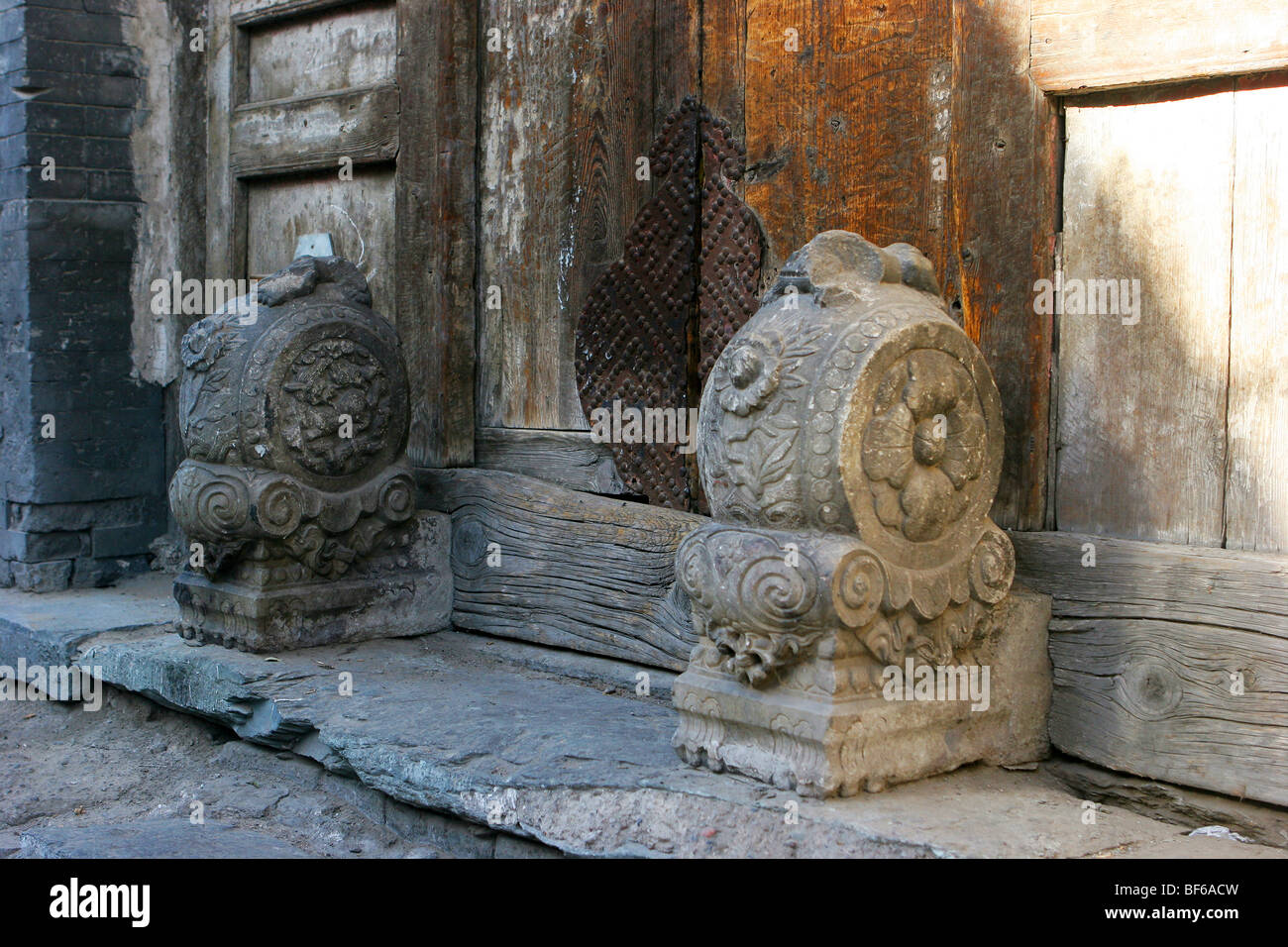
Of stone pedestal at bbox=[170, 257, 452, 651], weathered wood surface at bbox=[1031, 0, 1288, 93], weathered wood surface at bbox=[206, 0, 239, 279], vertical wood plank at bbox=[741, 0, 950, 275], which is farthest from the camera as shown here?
weathered wood surface at bbox=[206, 0, 239, 279]

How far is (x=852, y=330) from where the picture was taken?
283 cm

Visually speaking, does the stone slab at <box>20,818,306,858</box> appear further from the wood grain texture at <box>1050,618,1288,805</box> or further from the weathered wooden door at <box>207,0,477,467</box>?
the wood grain texture at <box>1050,618,1288,805</box>

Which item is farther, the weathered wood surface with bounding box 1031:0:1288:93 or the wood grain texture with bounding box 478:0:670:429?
the wood grain texture with bounding box 478:0:670:429

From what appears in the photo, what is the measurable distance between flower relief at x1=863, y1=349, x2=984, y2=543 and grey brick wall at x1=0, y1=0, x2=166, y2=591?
3997mm

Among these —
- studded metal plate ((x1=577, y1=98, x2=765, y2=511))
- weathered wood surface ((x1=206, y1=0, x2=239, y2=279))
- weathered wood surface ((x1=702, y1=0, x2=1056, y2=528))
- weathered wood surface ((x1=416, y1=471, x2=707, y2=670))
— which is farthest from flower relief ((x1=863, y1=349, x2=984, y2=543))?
weathered wood surface ((x1=206, y1=0, x2=239, y2=279))

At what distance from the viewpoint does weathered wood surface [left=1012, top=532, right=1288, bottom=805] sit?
2805mm

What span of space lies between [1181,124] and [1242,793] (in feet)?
4.76

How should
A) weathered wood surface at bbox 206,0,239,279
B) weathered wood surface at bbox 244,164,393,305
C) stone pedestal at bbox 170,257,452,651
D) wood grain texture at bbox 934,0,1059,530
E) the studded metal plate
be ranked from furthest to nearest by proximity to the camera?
weathered wood surface at bbox 206,0,239,279 → weathered wood surface at bbox 244,164,393,305 → stone pedestal at bbox 170,257,452,651 → the studded metal plate → wood grain texture at bbox 934,0,1059,530

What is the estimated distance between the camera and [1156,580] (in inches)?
118

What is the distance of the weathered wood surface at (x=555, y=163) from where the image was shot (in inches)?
163

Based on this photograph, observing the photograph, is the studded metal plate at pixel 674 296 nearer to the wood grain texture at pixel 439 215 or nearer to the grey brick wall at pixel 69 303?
the wood grain texture at pixel 439 215

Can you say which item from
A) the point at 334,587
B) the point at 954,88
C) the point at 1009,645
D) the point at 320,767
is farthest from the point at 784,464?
the point at 334,587

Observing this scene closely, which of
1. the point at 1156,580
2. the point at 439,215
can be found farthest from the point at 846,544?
the point at 439,215

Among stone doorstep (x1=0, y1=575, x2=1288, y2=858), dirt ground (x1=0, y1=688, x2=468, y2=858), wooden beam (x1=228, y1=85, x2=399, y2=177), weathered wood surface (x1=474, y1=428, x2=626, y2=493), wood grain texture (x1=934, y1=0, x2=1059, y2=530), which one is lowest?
dirt ground (x1=0, y1=688, x2=468, y2=858)
